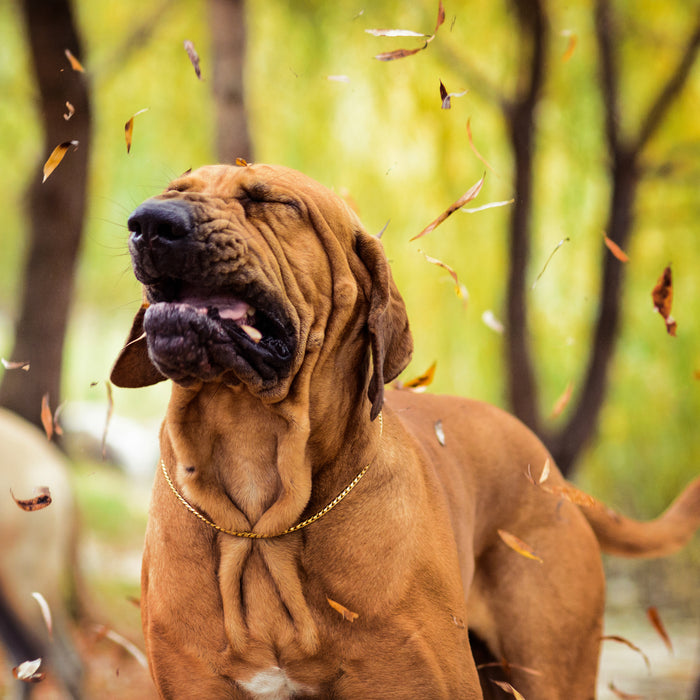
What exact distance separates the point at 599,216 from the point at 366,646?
593cm

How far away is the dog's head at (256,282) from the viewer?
7.37 ft

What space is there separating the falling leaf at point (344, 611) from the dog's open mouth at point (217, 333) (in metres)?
0.59

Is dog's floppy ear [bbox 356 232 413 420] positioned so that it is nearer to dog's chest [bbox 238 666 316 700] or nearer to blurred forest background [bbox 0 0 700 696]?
dog's chest [bbox 238 666 316 700]

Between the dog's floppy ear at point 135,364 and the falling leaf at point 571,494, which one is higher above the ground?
the dog's floppy ear at point 135,364

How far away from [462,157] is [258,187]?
530cm

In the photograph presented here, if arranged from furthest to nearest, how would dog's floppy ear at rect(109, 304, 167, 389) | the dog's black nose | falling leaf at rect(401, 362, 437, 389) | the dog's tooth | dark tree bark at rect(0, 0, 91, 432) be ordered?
dark tree bark at rect(0, 0, 91, 432)
falling leaf at rect(401, 362, 437, 389)
dog's floppy ear at rect(109, 304, 167, 389)
the dog's tooth
the dog's black nose

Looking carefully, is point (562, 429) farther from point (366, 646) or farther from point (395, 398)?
point (366, 646)

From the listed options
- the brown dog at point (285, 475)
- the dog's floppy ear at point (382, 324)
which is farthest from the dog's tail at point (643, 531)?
the dog's floppy ear at point (382, 324)

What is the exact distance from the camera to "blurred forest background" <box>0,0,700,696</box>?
282 inches

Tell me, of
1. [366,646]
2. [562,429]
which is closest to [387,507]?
[366,646]

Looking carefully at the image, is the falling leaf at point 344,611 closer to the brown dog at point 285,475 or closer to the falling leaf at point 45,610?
the brown dog at point 285,475

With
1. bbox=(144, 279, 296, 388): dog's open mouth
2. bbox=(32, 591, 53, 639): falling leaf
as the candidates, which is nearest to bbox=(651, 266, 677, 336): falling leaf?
bbox=(144, 279, 296, 388): dog's open mouth

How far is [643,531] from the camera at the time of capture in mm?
3434

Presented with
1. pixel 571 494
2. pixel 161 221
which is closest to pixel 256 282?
pixel 161 221
